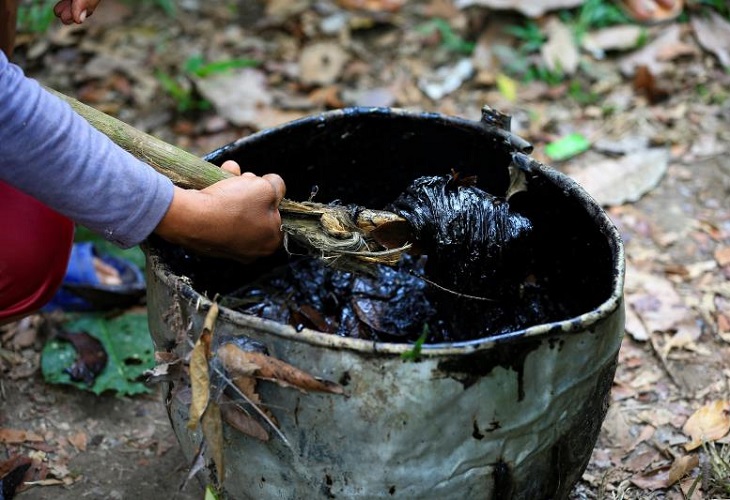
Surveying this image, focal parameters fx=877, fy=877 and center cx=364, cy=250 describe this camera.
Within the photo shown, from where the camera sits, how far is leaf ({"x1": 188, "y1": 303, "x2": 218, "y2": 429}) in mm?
1321

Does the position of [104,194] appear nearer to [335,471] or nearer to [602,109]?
[335,471]

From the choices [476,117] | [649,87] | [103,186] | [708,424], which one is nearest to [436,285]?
[103,186]

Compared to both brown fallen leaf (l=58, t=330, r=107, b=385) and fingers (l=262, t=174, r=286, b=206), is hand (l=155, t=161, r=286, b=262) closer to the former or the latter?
fingers (l=262, t=174, r=286, b=206)

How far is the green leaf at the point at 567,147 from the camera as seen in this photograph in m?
3.11

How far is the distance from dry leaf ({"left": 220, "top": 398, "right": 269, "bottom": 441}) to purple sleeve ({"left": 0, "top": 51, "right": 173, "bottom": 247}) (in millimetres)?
318

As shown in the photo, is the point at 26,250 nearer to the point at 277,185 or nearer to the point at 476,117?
the point at 277,185

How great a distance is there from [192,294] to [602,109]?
232cm

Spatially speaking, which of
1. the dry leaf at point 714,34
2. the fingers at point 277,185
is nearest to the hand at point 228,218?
the fingers at point 277,185

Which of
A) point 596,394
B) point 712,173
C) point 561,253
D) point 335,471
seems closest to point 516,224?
point 561,253

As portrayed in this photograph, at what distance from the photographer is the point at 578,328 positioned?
4.42 feet

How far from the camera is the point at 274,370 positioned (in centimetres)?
132

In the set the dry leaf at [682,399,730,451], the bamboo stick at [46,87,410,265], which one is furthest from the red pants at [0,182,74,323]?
the dry leaf at [682,399,730,451]

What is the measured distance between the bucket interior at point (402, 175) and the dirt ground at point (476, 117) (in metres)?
0.46

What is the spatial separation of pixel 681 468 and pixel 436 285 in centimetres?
73
